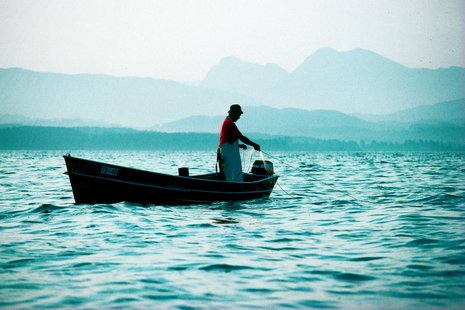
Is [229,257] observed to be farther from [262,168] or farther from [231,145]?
[262,168]

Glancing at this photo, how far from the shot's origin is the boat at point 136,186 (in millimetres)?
15734

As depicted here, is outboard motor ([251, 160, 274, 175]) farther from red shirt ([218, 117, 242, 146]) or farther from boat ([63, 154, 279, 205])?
red shirt ([218, 117, 242, 146])

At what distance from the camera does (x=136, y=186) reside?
53.7 feet

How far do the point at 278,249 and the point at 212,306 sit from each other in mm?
3794

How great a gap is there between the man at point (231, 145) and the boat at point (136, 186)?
469 mm

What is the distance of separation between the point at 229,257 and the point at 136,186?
24.9 ft

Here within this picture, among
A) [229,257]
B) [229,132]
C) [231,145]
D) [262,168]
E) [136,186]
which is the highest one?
[229,132]

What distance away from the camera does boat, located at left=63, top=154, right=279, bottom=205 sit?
51.6 ft

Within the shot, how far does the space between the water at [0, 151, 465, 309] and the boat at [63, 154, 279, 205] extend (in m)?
0.41

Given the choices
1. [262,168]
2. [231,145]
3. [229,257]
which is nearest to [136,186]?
[231,145]

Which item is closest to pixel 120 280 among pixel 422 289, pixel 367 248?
pixel 422 289

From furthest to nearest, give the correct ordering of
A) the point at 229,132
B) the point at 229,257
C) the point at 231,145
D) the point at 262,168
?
1. the point at 262,168
2. the point at 231,145
3. the point at 229,132
4. the point at 229,257

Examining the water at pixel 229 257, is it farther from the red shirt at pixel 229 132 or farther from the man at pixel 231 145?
the red shirt at pixel 229 132

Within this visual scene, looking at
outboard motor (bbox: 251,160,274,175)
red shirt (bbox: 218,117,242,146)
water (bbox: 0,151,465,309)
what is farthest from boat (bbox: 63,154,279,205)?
outboard motor (bbox: 251,160,274,175)
